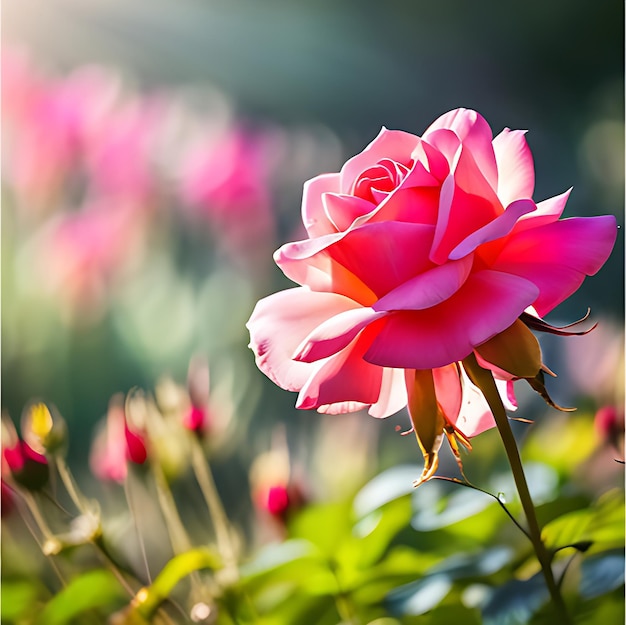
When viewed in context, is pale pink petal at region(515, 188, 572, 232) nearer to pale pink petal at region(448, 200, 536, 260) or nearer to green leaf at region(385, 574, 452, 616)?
pale pink petal at region(448, 200, 536, 260)

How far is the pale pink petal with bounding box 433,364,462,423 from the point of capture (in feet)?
0.65

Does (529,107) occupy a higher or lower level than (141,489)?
higher

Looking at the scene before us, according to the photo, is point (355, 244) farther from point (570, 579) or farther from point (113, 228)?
point (113, 228)

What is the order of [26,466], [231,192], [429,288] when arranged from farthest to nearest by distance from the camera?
[231,192] → [26,466] → [429,288]

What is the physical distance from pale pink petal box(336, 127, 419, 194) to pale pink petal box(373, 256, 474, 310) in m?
0.05

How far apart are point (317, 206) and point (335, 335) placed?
6cm

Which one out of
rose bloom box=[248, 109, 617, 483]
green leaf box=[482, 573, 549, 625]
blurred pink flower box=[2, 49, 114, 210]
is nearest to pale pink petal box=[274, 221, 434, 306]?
rose bloom box=[248, 109, 617, 483]

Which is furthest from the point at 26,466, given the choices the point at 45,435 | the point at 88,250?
the point at 88,250

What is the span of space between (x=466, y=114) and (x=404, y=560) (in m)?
0.18

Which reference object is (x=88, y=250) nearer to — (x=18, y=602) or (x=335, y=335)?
(x=18, y=602)

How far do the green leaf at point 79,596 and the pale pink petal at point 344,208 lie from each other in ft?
0.62

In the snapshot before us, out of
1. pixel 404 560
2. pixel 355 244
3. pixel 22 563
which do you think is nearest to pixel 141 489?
pixel 22 563

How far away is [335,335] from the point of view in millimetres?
163

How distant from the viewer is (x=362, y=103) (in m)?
0.52
